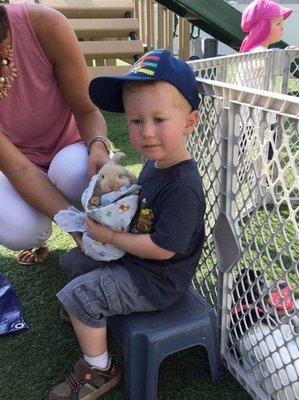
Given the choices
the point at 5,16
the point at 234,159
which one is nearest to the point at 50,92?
the point at 5,16

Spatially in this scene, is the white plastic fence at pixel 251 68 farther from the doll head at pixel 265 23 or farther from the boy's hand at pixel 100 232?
the doll head at pixel 265 23

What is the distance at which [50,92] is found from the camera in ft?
4.58

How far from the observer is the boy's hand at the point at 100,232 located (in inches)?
41.2

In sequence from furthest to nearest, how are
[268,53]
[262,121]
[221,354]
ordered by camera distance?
[268,53] < [221,354] < [262,121]

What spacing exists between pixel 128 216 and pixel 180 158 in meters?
0.18

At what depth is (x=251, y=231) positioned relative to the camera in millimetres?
1086

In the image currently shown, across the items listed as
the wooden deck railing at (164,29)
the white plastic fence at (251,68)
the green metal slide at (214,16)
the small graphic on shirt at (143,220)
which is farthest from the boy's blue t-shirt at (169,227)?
the wooden deck railing at (164,29)

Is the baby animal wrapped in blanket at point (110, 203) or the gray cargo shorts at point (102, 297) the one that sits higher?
the baby animal wrapped in blanket at point (110, 203)

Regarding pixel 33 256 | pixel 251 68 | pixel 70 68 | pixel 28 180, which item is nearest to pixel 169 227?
pixel 28 180

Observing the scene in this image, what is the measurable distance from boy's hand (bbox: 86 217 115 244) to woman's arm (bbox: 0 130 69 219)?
22 cm

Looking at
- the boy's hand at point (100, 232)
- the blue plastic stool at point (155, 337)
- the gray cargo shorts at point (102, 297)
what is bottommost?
the blue plastic stool at point (155, 337)

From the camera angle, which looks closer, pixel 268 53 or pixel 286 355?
pixel 286 355

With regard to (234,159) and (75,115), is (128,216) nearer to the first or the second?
(234,159)

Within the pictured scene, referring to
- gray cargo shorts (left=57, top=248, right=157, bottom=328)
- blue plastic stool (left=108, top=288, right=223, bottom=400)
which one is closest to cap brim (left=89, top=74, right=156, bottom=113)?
gray cargo shorts (left=57, top=248, right=157, bottom=328)
